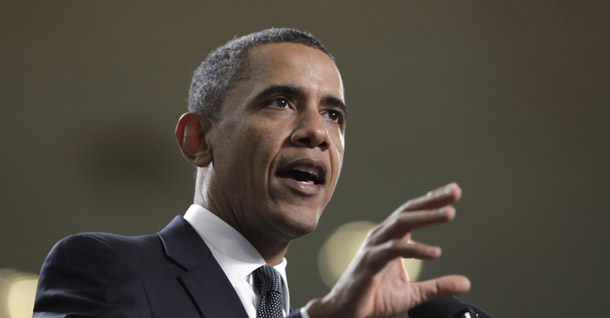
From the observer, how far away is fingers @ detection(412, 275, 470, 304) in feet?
3.65

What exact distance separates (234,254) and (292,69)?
0.43 m

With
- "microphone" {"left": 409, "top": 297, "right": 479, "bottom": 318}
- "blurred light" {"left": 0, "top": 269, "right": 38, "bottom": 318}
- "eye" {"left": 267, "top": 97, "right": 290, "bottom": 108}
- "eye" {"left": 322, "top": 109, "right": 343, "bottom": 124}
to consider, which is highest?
"eye" {"left": 267, "top": 97, "right": 290, "bottom": 108}

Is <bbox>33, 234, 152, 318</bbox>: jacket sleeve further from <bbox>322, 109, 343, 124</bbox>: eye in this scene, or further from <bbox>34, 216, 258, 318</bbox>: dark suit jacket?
<bbox>322, 109, 343, 124</bbox>: eye

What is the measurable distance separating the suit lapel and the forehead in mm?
370

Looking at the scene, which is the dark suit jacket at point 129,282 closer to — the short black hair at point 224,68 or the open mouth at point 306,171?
the open mouth at point 306,171

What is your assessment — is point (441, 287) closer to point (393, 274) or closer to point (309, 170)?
point (393, 274)

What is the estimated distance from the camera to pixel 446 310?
1399 millimetres

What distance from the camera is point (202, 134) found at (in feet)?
6.04

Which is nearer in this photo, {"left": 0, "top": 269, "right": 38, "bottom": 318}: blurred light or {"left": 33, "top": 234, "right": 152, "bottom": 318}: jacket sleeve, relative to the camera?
{"left": 33, "top": 234, "right": 152, "bottom": 318}: jacket sleeve

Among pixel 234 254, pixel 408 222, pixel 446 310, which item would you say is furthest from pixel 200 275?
pixel 408 222

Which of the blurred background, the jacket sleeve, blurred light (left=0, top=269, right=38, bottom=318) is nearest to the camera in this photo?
the jacket sleeve

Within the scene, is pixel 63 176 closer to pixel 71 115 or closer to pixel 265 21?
pixel 71 115

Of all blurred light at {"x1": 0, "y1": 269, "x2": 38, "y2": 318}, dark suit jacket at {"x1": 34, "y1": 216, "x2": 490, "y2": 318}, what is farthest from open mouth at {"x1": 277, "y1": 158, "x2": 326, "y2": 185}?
blurred light at {"x1": 0, "y1": 269, "x2": 38, "y2": 318}

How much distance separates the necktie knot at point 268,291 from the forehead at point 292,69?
405 mm
